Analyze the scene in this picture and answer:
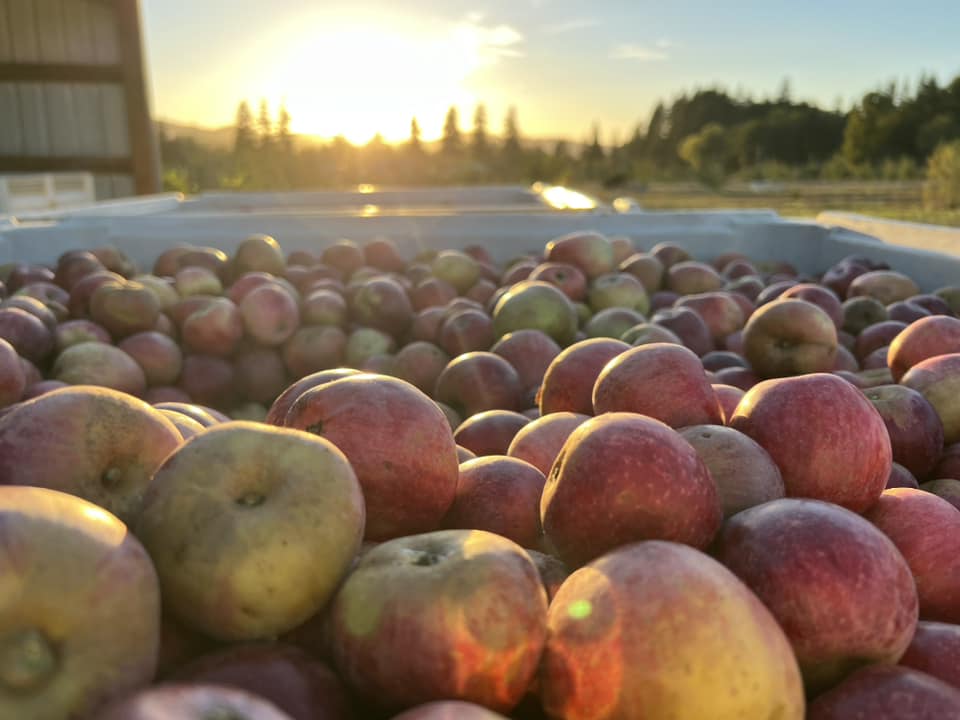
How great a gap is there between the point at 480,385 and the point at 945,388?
1.57m

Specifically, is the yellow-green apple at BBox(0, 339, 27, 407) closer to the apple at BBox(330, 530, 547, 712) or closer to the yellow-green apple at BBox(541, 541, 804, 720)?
the apple at BBox(330, 530, 547, 712)

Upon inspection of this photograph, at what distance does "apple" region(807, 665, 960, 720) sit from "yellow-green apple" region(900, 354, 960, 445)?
1613mm

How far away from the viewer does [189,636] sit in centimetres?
116

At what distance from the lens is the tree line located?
39438 millimetres

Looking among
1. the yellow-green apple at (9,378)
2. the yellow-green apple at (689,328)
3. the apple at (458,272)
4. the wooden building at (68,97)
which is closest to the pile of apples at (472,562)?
the yellow-green apple at (9,378)

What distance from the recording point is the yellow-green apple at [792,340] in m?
3.00

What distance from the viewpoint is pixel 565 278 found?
4.72m

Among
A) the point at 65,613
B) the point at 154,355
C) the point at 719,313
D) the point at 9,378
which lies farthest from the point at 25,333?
the point at 719,313

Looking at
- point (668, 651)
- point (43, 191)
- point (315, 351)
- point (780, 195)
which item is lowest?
point (315, 351)

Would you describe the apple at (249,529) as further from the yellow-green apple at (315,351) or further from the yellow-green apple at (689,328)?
the yellow-green apple at (315,351)

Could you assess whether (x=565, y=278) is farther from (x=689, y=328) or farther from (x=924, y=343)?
(x=924, y=343)

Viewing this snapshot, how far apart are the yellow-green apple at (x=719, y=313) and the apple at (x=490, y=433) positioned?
6.76 feet

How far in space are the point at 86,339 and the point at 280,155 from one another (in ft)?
131

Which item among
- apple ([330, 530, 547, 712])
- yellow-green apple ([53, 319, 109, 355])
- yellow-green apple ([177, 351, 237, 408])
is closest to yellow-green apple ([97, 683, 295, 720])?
apple ([330, 530, 547, 712])
